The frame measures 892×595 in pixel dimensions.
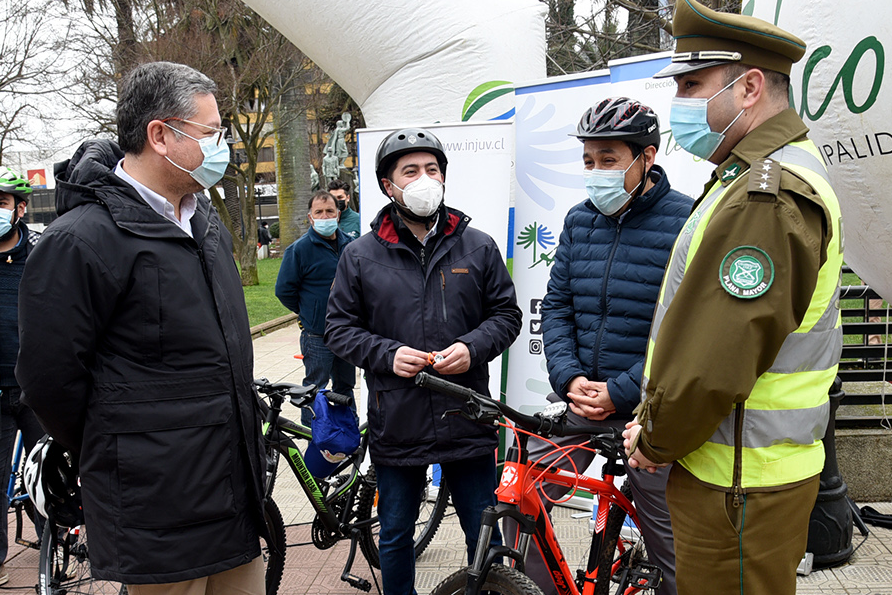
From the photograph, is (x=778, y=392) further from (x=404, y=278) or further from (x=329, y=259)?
(x=329, y=259)

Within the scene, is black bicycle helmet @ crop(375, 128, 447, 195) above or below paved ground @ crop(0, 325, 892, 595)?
above

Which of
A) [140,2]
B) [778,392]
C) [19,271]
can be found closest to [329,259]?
[19,271]

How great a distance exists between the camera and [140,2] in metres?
17.1

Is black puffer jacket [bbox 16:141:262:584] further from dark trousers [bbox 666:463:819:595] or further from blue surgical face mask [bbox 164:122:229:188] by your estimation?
dark trousers [bbox 666:463:819:595]

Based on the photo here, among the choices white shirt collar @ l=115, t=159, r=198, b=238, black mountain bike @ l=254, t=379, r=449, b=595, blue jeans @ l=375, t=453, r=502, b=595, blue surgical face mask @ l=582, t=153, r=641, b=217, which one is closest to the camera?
white shirt collar @ l=115, t=159, r=198, b=238

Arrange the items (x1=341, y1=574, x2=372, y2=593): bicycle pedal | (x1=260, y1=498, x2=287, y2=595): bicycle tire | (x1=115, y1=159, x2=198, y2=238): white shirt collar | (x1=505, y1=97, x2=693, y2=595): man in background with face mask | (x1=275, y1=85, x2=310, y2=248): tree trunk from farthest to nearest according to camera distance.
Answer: (x1=275, y1=85, x2=310, y2=248): tree trunk < (x1=341, y1=574, x2=372, y2=593): bicycle pedal < (x1=260, y1=498, x2=287, y2=595): bicycle tire < (x1=505, y1=97, x2=693, y2=595): man in background with face mask < (x1=115, y1=159, x2=198, y2=238): white shirt collar

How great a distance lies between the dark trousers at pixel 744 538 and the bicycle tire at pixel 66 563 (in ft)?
9.31

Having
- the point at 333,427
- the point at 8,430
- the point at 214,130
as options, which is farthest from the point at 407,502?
the point at 8,430

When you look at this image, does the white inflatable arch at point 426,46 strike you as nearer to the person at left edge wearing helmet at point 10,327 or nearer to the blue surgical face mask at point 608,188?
the blue surgical face mask at point 608,188

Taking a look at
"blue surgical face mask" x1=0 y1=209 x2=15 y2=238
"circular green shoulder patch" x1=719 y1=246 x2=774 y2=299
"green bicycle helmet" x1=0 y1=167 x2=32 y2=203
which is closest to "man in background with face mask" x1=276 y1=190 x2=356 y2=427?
"green bicycle helmet" x1=0 y1=167 x2=32 y2=203

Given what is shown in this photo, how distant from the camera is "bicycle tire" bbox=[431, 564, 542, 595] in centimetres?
243

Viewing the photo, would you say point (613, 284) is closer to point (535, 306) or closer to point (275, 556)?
point (535, 306)

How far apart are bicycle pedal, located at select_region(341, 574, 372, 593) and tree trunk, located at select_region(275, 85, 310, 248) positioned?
1857cm

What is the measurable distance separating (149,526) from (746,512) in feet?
5.48
